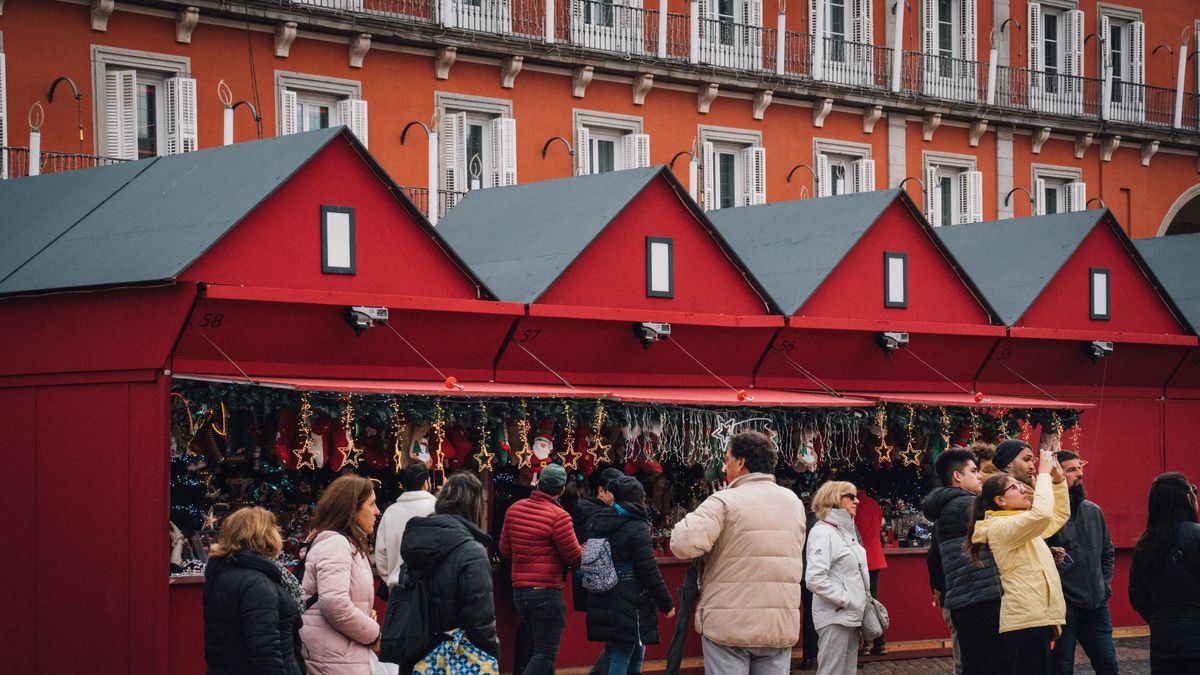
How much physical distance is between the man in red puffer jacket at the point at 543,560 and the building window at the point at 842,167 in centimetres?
1911

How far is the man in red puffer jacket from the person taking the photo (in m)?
13.0

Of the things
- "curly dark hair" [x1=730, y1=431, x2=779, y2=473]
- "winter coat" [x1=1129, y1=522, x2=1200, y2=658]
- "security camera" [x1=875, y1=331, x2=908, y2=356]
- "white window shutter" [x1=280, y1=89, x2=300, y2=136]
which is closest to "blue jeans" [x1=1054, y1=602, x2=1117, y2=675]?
"winter coat" [x1=1129, y1=522, x2=1200, y2=658]

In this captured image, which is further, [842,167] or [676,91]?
[842,167]

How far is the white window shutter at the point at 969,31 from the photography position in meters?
33.8

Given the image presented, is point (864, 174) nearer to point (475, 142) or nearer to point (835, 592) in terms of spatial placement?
point (475, 142)

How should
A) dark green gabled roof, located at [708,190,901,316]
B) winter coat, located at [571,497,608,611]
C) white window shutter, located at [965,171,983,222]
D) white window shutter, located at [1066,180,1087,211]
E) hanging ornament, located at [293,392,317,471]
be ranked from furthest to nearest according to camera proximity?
white window shutter, located at [1066,180,1087,211] → white window shutter, located at [965,171,983,222] → dark green gabled roof, located at [708,190,901,316] → winter coat, located at [571,497,608,611] → hanging ornament, located at [293,392,317,471]

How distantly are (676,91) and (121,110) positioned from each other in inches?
372

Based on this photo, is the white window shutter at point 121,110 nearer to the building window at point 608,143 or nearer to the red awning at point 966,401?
the building window at point 608,143

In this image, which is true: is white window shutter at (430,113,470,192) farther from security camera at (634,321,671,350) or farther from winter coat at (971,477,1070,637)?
winter coat at (971,477,1070,637)

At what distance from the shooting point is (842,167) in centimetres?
3222

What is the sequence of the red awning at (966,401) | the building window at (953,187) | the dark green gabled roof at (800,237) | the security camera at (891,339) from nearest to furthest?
the red awning at (966,401)
the dark green gabled roof at (800,237)
the security camera at (891,339)
the building window at (953,187)

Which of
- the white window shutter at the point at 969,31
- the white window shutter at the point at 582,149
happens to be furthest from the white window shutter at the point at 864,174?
the white window shutter at the point at 582,149

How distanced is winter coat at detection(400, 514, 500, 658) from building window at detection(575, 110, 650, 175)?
19.1 m

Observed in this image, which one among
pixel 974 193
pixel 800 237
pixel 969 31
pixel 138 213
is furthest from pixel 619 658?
pixel 969 31
